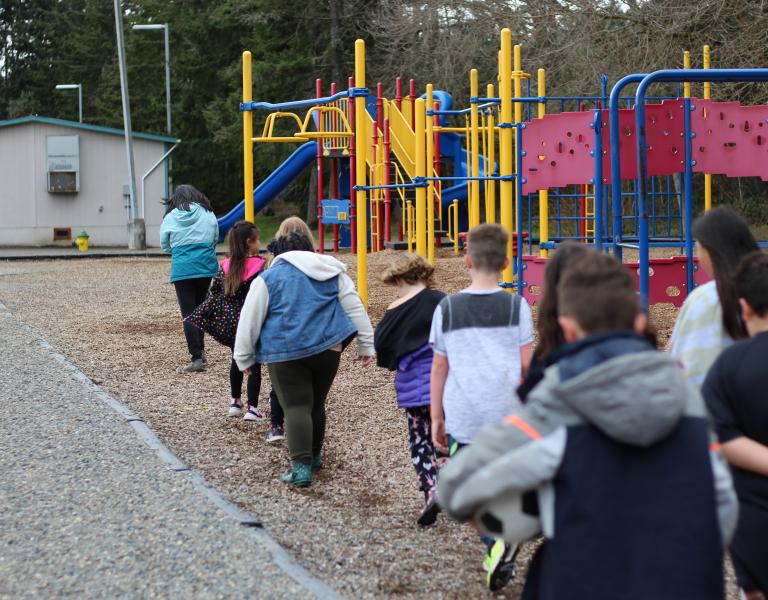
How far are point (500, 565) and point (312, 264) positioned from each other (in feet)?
7.36

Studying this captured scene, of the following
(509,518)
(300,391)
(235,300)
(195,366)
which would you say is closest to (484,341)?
(509,518)

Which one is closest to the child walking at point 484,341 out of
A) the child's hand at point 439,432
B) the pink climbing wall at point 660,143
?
the child's hand at point 439,432

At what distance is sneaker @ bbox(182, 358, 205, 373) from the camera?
33.9ft

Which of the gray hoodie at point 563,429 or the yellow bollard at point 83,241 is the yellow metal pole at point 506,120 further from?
the yellow bollard at point 83,241

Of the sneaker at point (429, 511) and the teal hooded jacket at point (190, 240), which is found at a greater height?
the teal hooded jacket at point (190, 240)

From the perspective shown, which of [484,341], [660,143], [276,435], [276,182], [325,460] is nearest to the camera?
[484,341]

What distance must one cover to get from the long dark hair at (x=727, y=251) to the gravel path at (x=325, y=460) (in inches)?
63.2

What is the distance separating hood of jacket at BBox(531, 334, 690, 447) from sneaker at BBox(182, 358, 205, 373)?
8.07m

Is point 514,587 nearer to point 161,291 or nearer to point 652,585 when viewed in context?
point 652,585

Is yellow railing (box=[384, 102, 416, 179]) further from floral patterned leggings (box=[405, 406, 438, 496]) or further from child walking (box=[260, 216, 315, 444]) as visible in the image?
floral patterned leggings (box=[405, 406, 438, 496])

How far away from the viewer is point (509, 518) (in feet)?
8.84

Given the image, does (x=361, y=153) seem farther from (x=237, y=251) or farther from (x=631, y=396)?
(x=631, y=396)

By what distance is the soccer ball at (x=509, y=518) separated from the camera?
2.68 metres

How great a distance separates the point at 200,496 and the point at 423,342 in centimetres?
135
